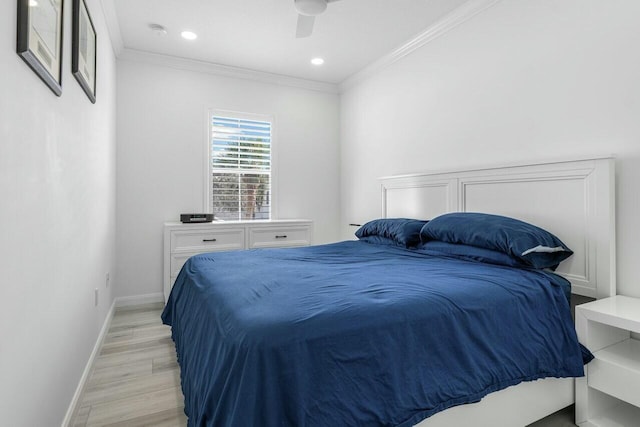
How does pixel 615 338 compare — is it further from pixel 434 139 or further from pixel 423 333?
pixel 434 139

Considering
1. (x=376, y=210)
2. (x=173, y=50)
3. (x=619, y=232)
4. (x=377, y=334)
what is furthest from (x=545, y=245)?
(x=173, y=50)

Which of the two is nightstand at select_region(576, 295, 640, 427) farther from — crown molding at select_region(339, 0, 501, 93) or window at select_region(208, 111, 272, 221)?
window at select_region(208, 111, 272, 221)

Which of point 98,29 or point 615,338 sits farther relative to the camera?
point 98,29

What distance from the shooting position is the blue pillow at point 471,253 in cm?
198

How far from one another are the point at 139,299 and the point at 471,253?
10.7ft

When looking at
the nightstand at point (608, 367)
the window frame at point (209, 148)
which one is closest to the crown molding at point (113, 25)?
the window frame at point (209, 148)

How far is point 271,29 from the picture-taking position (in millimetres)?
3221

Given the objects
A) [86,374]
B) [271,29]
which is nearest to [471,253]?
[86,374]

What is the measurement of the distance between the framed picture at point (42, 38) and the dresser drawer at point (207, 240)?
2.19 metres

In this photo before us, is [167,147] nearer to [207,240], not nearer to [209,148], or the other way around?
[209,148]

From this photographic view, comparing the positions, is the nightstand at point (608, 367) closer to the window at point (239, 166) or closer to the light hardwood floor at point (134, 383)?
the light hardwood floor at point (134, 383)

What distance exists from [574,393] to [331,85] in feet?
13.3

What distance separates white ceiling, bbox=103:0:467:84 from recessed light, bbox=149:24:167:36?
1.6 inches

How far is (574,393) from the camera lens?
1768 mm
